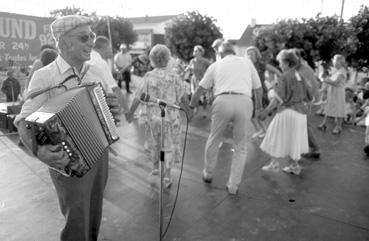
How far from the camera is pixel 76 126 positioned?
6.00 ft

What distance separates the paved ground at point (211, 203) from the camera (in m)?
3.20

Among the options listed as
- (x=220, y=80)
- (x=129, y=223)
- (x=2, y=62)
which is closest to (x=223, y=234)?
(x=129, y=223)

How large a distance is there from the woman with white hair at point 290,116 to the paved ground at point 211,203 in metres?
0.38

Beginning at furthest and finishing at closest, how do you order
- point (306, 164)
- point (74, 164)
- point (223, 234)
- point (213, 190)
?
point (306, 164)
point (213, 190)
point (223, 234)
point (74, 164)

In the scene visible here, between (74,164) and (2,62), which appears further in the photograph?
(2,62)

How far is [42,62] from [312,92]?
4.13m

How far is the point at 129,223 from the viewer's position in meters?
3.35

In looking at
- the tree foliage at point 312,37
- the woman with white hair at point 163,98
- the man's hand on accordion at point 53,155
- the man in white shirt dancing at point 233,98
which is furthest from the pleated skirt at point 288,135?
the tree foliage at point 312,37

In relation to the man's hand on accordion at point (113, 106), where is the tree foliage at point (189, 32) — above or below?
above

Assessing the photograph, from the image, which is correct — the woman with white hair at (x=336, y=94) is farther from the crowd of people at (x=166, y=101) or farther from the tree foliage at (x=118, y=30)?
the tree foliage at (x=118, y=30)

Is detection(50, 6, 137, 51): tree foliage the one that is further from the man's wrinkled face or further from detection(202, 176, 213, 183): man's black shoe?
the man's wrinkled face

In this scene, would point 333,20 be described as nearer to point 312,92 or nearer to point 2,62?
point 312,92

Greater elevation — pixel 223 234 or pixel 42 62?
pixel 42 62

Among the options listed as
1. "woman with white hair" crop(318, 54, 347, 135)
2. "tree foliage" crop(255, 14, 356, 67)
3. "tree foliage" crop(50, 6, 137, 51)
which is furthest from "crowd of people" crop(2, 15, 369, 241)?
"tree foliage" crop(50, 6, 137, 51)
